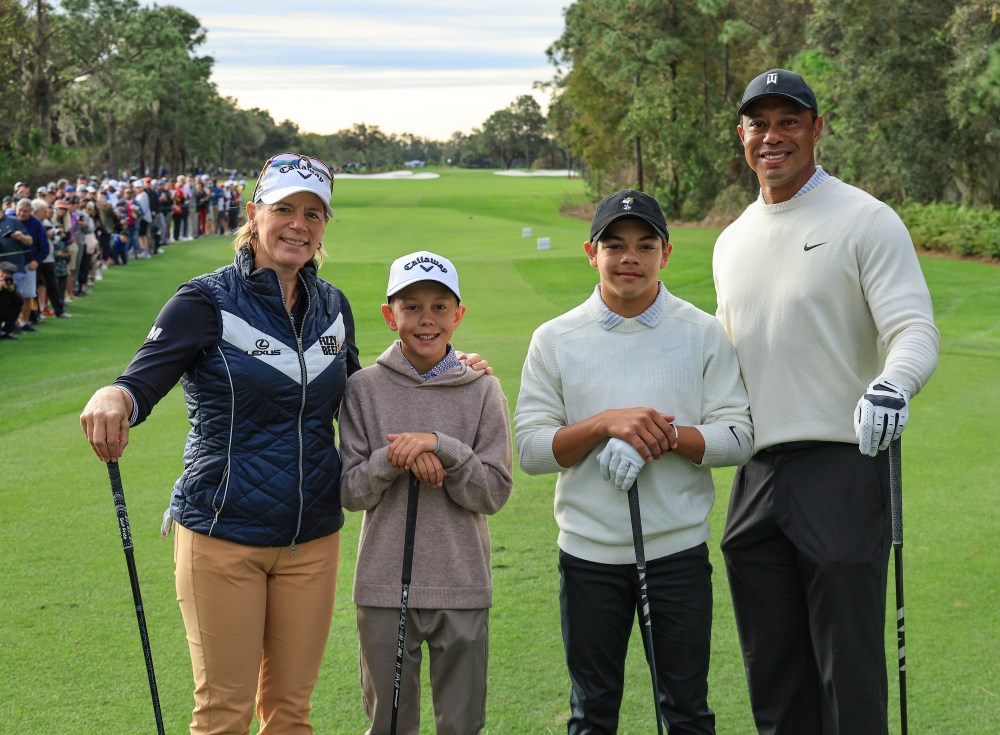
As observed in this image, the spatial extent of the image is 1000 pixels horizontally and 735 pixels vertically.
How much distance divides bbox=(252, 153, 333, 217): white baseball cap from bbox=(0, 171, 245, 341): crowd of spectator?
4.03 m

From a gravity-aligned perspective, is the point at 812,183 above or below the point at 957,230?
above

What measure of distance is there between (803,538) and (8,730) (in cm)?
271

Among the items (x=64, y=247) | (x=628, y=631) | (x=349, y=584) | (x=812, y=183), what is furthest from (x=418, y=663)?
(x=64, y=247)

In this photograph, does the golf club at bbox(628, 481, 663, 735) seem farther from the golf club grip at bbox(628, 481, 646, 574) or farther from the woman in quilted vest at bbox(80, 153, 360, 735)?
the woman in quilted vest at bbox(80, 153, 360, 735)

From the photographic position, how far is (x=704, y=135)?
1663 inches

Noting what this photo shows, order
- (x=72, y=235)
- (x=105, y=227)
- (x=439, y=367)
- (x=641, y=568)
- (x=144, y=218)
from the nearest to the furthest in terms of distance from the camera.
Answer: (x=641, y=568) < (x=439, y=367) < (x=72, y=235) < (x=105, y=227) < (x=144, y=218)

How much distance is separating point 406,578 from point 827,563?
A: 1.22m

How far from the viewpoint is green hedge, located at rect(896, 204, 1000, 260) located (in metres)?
22.3

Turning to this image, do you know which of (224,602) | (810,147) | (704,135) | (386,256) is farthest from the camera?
(704,135)

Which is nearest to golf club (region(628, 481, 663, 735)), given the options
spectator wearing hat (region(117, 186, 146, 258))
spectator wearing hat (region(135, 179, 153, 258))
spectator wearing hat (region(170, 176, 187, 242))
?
spectator wearing hat (region(117, 186, 146, 258))

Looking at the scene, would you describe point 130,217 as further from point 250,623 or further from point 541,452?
point 541,452

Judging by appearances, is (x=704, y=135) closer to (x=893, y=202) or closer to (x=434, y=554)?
(x=893, y=202)

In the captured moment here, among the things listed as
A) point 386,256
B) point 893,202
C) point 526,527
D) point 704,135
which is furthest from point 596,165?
point 526,527

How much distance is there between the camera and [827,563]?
11.1 ft
